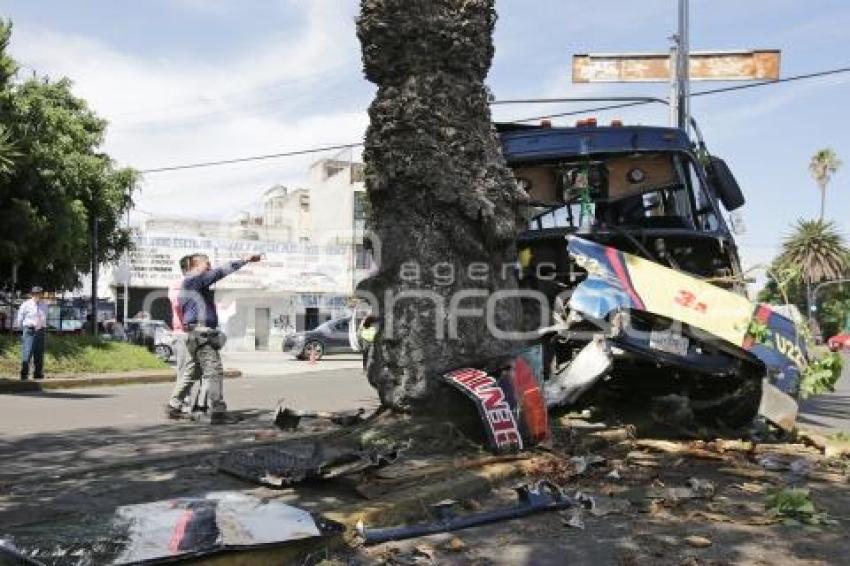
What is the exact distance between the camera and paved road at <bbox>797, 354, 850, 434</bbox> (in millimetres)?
9375

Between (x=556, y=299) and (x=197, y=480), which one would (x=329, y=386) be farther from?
(x=197, y=480)

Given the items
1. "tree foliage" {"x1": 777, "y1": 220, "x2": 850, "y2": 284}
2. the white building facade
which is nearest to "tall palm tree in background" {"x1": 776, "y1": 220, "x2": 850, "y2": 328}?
"tree foliage" {"x1": 777, "y1": 220, "x2": 850, "y2": 284}

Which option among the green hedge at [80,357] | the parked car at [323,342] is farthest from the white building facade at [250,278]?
the green hedge at [80,357]

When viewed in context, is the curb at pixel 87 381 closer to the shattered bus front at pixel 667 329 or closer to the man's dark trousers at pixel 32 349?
the man's dark trousers at pixel 32 349

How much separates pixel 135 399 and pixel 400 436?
24.2ft

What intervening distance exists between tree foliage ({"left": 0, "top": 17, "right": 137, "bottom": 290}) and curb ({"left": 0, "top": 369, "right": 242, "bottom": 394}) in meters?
4.34

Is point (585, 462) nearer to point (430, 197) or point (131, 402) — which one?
point (430, 197)

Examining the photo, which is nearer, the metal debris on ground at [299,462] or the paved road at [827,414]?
the metal debris on ground at [299,462]

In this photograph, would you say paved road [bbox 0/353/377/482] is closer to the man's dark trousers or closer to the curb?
the curb

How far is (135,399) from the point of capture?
1184 centimetres

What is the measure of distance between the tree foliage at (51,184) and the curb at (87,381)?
171 inches

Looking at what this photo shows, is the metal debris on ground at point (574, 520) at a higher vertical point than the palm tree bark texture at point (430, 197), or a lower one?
lower

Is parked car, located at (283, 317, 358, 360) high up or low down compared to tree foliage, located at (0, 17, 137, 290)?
down

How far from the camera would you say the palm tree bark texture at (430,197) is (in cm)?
588
